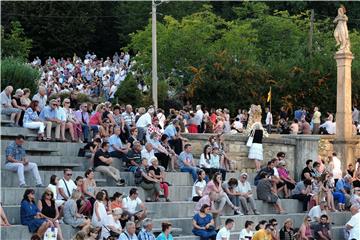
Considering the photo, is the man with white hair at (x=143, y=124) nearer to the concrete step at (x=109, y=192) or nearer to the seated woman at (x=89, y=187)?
the concrete step at (x=109, y=192)

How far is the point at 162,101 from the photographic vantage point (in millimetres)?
48375

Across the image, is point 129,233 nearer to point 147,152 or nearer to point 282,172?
point 147,152

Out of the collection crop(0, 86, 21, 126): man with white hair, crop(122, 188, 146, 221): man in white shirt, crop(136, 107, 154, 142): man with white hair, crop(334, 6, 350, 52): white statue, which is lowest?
crop(122, 188, 146, 221): man in white shirt

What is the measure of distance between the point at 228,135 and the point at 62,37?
42.1 m

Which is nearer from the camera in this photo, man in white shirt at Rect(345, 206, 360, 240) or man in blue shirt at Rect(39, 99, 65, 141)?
man in blue shirt at Rect(39, 99, 65, 141)

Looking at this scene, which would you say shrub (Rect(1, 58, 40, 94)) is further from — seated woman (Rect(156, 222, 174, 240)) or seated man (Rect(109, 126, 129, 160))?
seated woman (Rect(156, 222, 174, 240))

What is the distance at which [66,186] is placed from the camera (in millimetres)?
23531

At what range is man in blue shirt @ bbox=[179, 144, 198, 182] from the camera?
2825 cm

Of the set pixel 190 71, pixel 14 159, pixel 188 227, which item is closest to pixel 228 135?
pixel 188 227

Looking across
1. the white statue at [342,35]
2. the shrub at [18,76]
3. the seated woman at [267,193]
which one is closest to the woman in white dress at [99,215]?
the seated woman at [267,193]

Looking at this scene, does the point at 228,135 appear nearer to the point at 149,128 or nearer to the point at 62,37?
the point at 149,128

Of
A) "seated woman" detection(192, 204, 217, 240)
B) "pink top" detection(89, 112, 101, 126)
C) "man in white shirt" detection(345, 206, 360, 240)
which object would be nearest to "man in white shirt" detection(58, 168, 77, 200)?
"seated woman" detection(192, 204, 217, 240)

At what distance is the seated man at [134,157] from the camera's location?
27.1 m

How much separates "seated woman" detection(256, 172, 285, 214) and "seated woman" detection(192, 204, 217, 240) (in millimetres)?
3863
